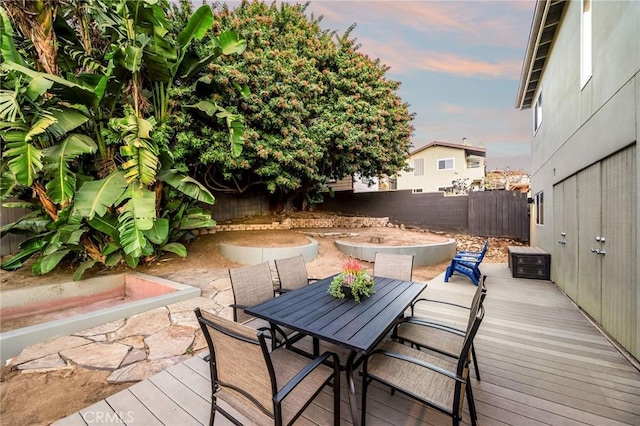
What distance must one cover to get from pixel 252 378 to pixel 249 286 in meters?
1.52

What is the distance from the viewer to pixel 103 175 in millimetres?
5238

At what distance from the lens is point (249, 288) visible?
10.0ft

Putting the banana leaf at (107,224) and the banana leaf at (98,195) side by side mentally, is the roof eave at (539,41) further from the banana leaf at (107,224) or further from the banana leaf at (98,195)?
the banana leaf at (107,224)

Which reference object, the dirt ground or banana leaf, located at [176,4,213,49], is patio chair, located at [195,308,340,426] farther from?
banana leaf, located at [176,4,213,49]

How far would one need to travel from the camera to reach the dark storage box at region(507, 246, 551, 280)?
19.5ft

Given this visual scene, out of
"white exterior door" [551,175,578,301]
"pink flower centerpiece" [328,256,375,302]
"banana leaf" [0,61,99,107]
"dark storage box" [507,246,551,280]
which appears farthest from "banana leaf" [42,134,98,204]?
"dark storage box" [507,246,551,280]

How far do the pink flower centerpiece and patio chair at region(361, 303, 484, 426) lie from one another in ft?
1.99

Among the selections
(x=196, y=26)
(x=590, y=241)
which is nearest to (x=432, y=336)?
(x=590, y=241)

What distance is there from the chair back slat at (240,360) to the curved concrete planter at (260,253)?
4923 mm

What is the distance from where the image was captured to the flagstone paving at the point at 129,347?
8.75 ft

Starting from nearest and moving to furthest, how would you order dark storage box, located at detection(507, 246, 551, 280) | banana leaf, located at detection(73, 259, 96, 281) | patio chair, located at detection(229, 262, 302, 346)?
patio chair, located at detection(229, 262, 302, 346)
banana leaf, located at detection(73, 259, 96, 281)
dark storage box, located at detection(507, 246, 551, 280)

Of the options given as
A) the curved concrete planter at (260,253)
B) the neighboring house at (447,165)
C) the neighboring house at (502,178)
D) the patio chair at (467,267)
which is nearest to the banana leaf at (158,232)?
the curved concrete planter at (260,253)

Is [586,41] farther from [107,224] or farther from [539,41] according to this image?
[107,224]

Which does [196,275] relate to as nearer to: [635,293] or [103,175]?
[103,175]
